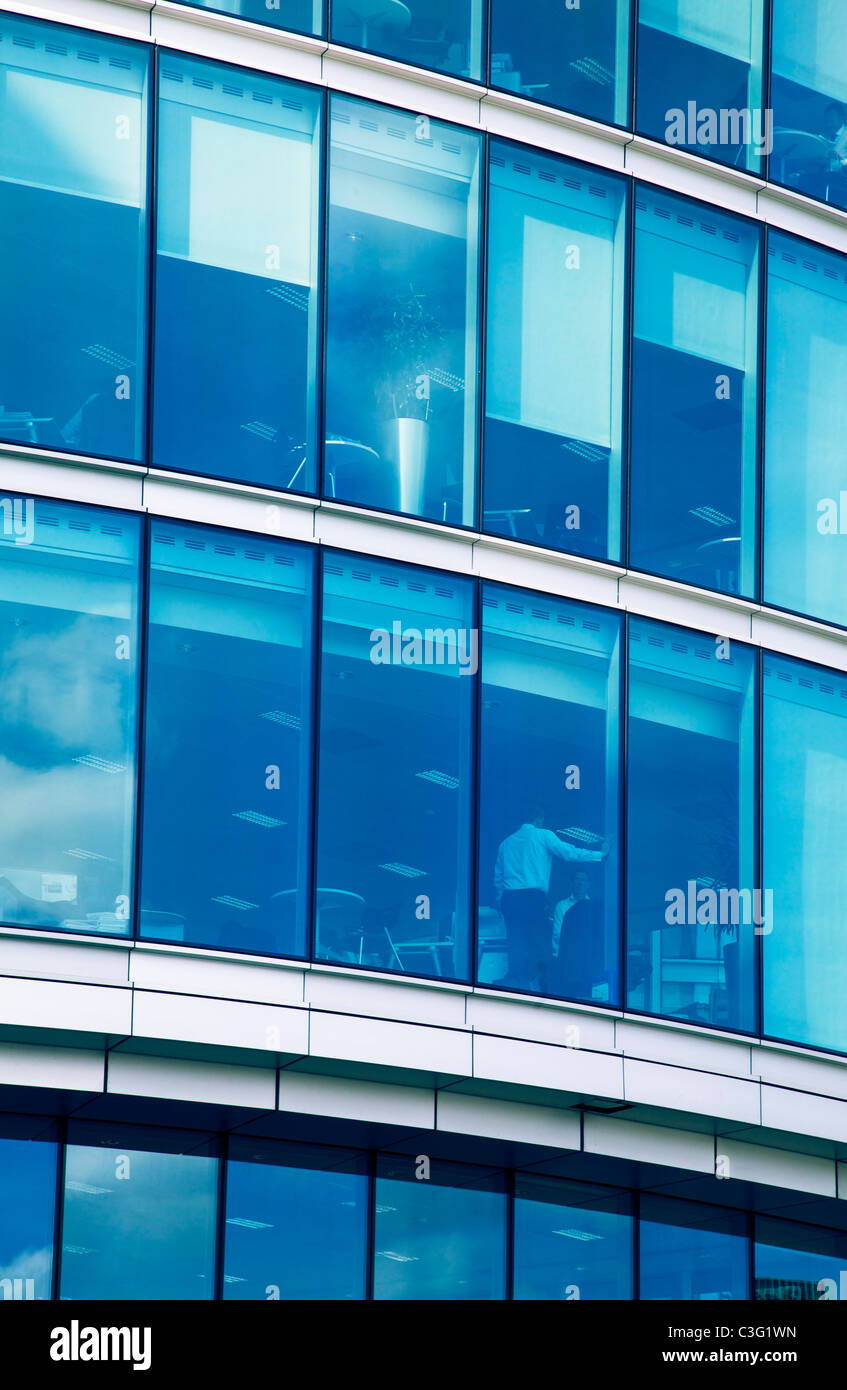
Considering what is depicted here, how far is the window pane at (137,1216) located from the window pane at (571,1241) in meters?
2.67

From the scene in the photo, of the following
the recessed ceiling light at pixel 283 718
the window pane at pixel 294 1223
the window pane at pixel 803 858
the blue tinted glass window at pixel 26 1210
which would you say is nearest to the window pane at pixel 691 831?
the window pane at pixel 803 858

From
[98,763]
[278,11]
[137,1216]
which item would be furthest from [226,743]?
[278,11]

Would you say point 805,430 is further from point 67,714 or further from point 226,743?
point 67,714

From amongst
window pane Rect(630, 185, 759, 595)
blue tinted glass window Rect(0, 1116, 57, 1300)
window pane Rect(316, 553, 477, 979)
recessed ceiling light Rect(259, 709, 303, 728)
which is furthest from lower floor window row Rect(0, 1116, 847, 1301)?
window pane Rect(630, 185, 759, 595)

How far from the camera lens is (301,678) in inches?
533

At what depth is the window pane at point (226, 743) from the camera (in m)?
12.9

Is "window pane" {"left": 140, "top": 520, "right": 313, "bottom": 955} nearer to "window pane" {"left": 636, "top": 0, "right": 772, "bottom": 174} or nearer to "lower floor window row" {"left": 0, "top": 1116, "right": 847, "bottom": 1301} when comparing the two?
"lower floor window row" {"left": 0, "top": 1116, "right": 847, "bottom": 1301}

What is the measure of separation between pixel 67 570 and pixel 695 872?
559 cm

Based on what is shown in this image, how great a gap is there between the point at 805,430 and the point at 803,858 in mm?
3794

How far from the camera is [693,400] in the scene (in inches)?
613

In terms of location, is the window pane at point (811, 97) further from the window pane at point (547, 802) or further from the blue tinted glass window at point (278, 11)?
the window pane at point (547, 802)

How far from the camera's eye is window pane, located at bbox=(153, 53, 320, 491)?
13414 mm

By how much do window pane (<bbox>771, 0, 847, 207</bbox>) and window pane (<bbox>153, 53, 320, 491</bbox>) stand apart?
479 cm
